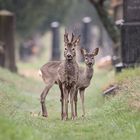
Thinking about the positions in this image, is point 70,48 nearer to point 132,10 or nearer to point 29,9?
point 132,10

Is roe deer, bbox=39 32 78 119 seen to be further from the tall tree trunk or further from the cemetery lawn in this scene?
the tall tree trunk

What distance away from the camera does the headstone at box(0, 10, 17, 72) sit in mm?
26781

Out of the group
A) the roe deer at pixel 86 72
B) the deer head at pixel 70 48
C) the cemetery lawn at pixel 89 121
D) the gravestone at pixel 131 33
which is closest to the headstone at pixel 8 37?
the gravestone at pixel 131 33

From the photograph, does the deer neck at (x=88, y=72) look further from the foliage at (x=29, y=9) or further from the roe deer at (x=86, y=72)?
the foliage at (x=29, y=9)

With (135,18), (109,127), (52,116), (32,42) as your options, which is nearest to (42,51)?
(32,42)

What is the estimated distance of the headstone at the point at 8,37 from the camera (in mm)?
26781

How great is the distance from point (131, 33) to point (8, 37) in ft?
31.0

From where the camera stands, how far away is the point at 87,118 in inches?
523

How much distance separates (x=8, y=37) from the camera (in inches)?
1059

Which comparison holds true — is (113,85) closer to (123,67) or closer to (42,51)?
(123,67)

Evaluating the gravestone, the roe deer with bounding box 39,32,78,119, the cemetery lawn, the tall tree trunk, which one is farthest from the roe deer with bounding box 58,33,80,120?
the tall tree trunk

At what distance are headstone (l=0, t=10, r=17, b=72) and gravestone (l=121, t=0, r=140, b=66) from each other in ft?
29.7

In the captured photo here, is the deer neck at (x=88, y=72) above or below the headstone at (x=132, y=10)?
below

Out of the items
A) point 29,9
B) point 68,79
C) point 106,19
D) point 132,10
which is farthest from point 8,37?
point 68,79
